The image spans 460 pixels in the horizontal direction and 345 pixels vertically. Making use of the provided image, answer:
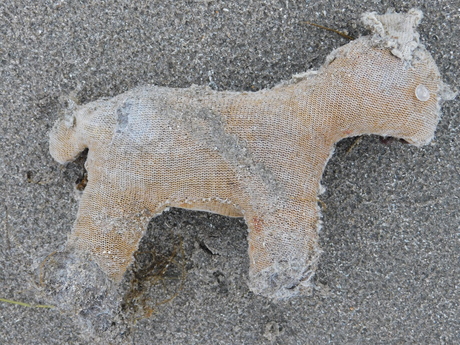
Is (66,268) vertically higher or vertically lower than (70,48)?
lower

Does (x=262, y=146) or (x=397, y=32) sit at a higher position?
(x=397, y=32)

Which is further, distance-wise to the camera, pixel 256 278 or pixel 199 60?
pixel 199 60

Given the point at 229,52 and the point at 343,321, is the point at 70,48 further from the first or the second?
the point at 343,321

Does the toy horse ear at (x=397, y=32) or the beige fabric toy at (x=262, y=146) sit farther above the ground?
the toy horse ear at (x=397, y=32)

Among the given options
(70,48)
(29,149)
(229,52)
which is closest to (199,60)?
(229,52)

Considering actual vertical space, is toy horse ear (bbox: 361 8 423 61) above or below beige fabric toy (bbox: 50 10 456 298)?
above
